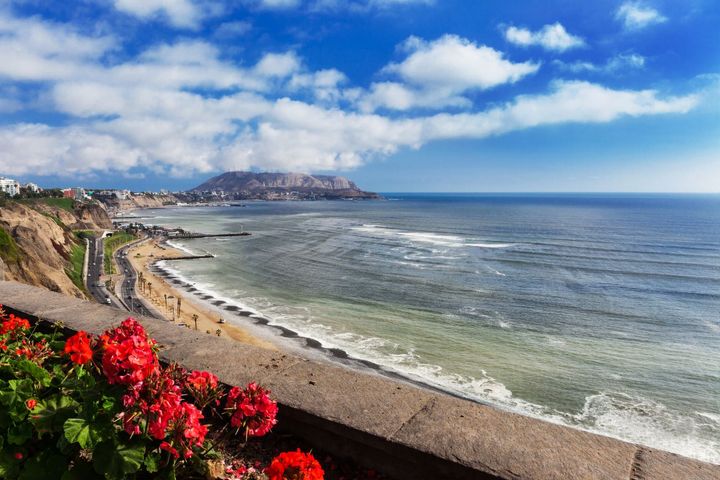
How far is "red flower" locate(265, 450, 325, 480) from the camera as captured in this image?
178cm

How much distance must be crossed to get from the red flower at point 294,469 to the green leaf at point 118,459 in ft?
2.18

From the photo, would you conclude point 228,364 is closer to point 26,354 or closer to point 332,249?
point 26,354

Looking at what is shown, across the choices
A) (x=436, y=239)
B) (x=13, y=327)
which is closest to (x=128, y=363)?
(x=13, y=327)

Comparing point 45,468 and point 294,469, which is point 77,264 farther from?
point 294,469

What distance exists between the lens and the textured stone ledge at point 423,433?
2.35 metres

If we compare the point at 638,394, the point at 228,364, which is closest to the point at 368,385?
the point at 228,364

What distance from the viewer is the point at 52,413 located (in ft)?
7.40

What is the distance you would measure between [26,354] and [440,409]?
2873mm

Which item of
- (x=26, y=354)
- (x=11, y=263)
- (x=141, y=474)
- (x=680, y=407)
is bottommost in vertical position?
(x=680, y=407)

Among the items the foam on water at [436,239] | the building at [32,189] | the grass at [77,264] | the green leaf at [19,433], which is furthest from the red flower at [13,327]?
the building at [32,189]

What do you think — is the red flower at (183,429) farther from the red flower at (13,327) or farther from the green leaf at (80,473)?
the red flower at (13,327)

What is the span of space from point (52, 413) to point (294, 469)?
140cm

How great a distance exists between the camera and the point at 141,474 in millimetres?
2326

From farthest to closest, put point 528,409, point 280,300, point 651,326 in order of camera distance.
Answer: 1. point 280,300
2. point 651,326
3. point 528,409
